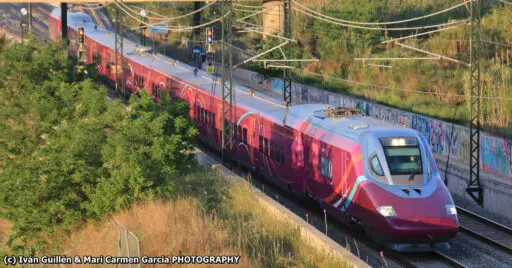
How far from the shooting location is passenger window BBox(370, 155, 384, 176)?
18.2 m

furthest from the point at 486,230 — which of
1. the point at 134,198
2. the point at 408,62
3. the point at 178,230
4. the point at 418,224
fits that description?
the point at 408,62

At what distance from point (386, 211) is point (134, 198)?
5.96 m

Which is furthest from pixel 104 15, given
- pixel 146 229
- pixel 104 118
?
→ pixel 146 229

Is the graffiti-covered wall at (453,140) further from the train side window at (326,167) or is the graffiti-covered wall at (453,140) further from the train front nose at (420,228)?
the train front nose at (420,228)

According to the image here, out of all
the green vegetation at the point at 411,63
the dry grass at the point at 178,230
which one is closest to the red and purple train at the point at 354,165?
the dry grass at the point at 178,230

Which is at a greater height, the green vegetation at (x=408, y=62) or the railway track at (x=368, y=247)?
the green vegetation at (x=408, y=62)

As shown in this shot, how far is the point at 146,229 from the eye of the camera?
1530 cm

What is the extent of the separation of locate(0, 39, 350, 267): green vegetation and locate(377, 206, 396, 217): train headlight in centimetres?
200

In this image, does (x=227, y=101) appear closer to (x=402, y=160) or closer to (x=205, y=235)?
(x=402, y=160)

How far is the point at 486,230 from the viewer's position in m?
21.8

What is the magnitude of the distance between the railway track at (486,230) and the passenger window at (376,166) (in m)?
3.88

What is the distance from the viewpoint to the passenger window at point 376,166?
716 inches

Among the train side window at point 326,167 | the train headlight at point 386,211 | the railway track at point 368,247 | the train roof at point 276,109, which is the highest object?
the train roof at point 276,109

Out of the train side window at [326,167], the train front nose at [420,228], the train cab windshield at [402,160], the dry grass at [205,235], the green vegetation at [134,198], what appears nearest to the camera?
the dry grass at [205,235]
